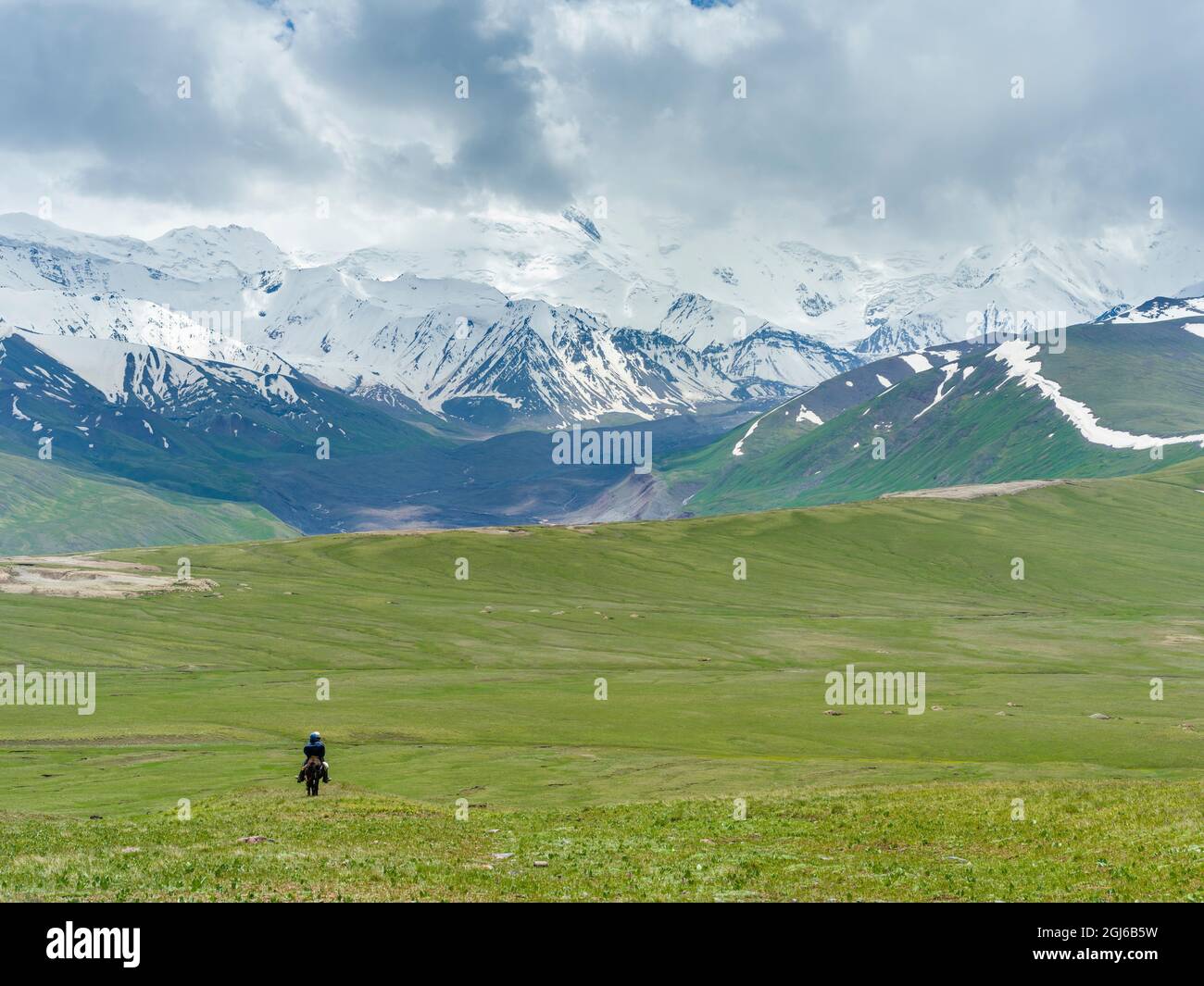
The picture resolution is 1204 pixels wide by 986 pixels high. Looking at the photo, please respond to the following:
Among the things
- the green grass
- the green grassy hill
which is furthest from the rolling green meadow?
the green grassy hill

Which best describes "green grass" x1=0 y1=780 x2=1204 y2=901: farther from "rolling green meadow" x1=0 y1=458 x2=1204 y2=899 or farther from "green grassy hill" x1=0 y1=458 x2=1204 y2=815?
"green grassy hill" x1=0 y1=458 x2=1204 y2=815

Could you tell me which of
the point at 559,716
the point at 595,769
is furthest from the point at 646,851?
the point at 559,716

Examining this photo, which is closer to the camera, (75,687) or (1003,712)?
(1003,712)

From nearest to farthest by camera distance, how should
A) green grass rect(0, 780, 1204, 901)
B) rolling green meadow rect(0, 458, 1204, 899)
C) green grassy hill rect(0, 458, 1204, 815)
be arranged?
green grass rect(0, 780, 1204, 901) < rolling green meadow rect(0, 458, 1204, 899) < green grassy hill rect(0, 458, 1204, 815)

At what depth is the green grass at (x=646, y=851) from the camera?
94.7 ft

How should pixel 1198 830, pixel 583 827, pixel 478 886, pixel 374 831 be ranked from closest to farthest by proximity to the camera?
pixel 478 886 < pixel 1198 830 < pixel 374 831 < pixel 583 827

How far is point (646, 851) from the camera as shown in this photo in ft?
123

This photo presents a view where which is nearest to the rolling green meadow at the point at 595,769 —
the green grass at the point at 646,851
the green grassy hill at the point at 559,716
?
the green grass at the point at 646,851

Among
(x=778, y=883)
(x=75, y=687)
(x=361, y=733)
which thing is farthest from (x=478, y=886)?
(x=75, y=687)

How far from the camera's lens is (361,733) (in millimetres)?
104250

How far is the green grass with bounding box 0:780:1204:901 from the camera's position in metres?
28.9
